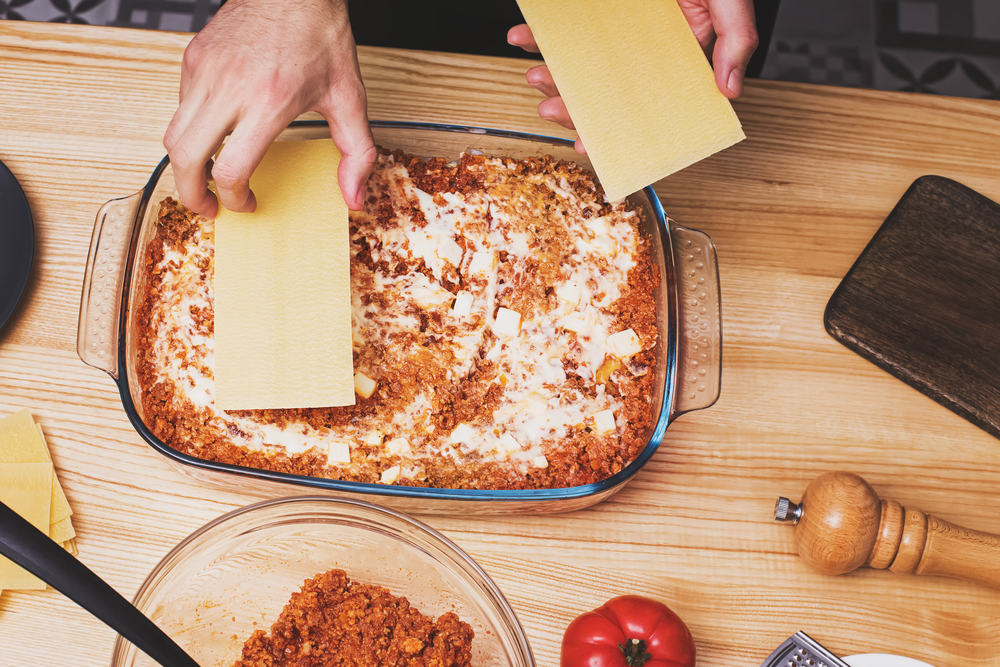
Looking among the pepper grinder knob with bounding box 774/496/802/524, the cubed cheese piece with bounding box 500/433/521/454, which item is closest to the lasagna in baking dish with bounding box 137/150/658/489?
the cubed cheese piece with bounding box 500/433/521/454

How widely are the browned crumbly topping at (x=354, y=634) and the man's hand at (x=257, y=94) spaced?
0.46 meters

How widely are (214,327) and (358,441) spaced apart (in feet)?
0.75

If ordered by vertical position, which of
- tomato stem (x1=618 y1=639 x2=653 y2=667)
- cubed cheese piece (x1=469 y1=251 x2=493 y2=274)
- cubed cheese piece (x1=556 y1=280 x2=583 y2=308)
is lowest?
tomato stem (x1=618 y1=639 x2=653 y2=667)

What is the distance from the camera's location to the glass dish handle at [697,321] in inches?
35.6

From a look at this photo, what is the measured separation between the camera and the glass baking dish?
2.74ft

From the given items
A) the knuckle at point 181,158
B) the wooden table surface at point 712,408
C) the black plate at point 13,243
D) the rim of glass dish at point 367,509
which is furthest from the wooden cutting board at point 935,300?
the black plate at point 13,243

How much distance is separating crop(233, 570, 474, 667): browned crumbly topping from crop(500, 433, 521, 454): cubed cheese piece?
0.20 meters

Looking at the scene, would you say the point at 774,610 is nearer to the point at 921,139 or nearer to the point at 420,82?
the point at 921,139

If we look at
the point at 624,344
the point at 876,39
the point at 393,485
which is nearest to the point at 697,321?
the point at 624,344

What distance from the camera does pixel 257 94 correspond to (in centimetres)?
78

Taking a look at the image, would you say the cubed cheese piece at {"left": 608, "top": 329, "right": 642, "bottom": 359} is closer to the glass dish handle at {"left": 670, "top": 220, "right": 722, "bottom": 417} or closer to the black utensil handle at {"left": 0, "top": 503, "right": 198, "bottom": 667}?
the glass dish handle at {"left": 670, "top": 220, "right": 722, "bottom": 417}

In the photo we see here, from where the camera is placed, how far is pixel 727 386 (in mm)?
1025

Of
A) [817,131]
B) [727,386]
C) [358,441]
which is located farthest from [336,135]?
[817,131]

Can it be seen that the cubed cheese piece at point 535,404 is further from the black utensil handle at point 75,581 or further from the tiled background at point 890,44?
the tiled background at point 890,44
